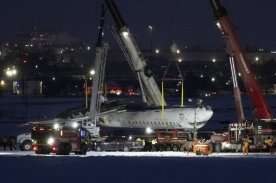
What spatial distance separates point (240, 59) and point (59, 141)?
12606mm

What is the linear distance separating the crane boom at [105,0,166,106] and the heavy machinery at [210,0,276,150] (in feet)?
49.0

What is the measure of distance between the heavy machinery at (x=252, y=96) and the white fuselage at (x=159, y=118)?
1037cm

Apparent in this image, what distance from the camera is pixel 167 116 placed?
61062 mm

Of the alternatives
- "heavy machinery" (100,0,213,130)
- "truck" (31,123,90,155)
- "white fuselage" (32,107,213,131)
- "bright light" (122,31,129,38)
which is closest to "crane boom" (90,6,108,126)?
"white fuselage" (32,107,213,131)

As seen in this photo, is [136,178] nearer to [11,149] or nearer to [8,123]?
[11,149]

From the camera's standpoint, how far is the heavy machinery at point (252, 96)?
43.7m

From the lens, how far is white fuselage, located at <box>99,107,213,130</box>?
5991 cm

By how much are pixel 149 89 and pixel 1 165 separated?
34537 mm

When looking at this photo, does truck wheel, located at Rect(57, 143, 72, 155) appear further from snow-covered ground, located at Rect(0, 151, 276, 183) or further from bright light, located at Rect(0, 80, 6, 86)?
bright light, located at Rect(0, 80, 6, 86)

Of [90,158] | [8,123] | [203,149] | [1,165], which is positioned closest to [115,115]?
[8,123]

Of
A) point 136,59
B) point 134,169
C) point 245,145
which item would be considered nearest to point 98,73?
point 136,59

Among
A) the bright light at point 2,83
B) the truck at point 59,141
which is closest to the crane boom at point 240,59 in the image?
the truck at point 59,141

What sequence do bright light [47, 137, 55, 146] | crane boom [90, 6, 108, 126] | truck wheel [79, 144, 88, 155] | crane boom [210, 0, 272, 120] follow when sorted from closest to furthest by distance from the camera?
bright light [47, 137, 55, 146] < truck wheel [79, 144, 88, 155] < crane boom [210, 0, 272, 120] < crane boom [90, 6, 108, 126]

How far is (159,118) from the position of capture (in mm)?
61812
